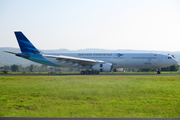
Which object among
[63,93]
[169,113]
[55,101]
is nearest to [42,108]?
[55,101]

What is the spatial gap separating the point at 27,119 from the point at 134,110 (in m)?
6.59

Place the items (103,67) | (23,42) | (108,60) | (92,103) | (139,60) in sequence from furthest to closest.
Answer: (23,42)
(108,60)
(139,60)
(103,67)
(92,103)

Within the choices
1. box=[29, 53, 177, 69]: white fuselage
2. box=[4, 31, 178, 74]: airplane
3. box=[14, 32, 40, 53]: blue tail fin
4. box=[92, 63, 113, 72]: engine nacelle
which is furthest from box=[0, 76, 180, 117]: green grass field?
box=[14, 32, 40, 53]: blue tail fin

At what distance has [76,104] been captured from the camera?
49.2ft

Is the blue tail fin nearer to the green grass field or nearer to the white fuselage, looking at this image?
the white fuselage

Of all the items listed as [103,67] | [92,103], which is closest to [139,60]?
[103,67]

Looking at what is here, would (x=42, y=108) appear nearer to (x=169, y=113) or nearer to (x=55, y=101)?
(x=55, y=101)

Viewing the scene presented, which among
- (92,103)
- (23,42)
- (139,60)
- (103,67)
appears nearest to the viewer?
(92,103)

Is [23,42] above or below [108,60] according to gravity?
above

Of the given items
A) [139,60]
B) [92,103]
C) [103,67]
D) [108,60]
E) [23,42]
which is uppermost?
[23,42]

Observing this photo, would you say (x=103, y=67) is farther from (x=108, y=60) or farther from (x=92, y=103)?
(x=92, y=103)

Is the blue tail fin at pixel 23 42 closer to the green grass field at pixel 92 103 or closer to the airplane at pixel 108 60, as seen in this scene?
A: the airplane at pixel 108 60

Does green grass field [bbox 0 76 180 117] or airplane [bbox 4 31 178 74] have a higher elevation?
airplane [bbox 4 31 178 74]

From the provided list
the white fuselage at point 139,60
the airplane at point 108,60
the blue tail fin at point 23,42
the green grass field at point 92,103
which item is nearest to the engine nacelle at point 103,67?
the airplane at point 108,60
